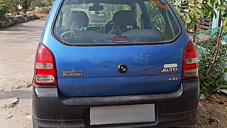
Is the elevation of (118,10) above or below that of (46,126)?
above

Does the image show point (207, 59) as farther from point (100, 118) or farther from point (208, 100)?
point (100, 118)

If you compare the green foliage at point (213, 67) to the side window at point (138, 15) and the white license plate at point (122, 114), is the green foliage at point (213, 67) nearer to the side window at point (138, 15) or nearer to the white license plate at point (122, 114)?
the side window at point (138, 15)

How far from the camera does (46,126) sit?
2.32m

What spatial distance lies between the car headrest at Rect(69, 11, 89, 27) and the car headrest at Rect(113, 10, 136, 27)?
0.31 meters

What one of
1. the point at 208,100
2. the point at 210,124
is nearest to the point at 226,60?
the point at 208,100

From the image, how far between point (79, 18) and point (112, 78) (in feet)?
2.47

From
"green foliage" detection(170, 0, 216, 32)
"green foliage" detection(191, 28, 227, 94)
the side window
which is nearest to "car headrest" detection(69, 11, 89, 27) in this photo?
the side window

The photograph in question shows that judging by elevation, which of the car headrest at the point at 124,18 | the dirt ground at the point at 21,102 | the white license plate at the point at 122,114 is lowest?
the dirt ground at the point at 21,102

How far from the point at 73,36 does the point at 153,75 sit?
0.81 meters

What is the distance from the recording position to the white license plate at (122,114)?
2295 millimetres

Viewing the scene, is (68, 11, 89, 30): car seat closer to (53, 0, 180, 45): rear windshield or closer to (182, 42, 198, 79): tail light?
(53, 0, 180, 45): rear windshield

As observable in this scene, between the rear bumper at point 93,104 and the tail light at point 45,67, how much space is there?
7 centimetres

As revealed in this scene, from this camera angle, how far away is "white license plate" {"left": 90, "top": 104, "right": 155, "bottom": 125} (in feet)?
7.53

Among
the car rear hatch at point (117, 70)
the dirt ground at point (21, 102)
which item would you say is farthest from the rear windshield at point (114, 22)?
the dirt ground at point (21, 102)
